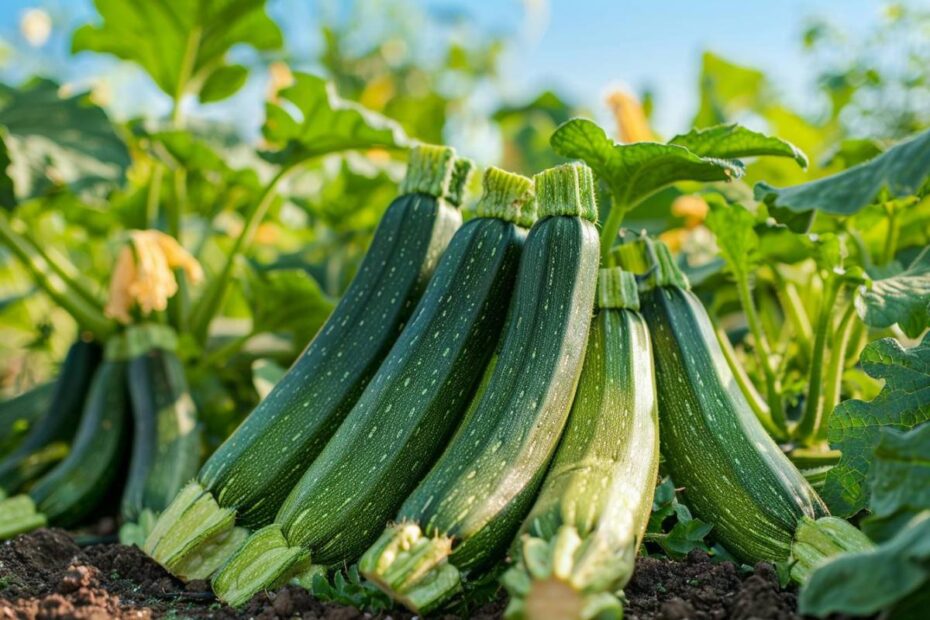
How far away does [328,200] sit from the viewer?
13.9ft

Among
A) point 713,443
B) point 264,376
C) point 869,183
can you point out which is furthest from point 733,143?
point 264,376

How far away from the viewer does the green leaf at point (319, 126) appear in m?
3.01

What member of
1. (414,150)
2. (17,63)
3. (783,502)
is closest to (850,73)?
(414,150)

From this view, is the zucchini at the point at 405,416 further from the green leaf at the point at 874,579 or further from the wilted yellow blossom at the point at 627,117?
the wilted yellow blossom at the point at 627,117

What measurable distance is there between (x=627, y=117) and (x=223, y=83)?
1978 mm

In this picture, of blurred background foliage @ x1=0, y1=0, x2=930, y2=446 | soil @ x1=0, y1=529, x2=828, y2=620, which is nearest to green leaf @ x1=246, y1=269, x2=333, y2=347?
blurred background foliage @ x1=0, y1=0, x2=930, y2=446

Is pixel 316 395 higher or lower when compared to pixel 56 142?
lower

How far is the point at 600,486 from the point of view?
1.52m

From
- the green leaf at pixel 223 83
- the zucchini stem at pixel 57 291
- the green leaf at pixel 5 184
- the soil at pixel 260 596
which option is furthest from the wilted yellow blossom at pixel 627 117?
the soil at pixel 260 596

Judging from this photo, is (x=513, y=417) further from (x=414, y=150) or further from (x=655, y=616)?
(x=414, y=150)

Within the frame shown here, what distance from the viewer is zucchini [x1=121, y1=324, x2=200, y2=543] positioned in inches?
99.2

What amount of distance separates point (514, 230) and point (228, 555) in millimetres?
992

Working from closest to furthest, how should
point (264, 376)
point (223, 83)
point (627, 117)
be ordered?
point (264, 376) → point (223, 83) → point (627, 117)

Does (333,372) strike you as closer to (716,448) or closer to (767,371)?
(716,448)
